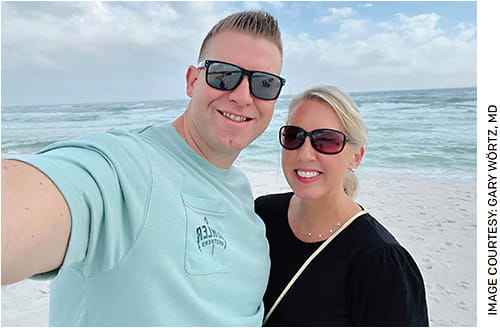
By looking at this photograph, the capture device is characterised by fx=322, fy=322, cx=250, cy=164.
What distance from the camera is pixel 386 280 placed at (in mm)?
1675

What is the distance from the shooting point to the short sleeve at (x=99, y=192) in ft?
3.14

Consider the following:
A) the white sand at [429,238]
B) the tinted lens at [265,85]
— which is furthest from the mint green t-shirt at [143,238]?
the white sand at [429,238]

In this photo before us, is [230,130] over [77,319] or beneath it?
over

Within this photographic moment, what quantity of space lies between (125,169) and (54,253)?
1.14ft

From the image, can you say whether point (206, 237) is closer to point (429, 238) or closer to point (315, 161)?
point (315, 161)

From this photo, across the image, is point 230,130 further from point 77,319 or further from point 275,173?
point 275,173

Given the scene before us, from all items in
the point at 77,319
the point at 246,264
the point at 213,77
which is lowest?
the point at 77,319

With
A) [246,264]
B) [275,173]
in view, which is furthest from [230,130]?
[275,173]

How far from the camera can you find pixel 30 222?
2.86ft

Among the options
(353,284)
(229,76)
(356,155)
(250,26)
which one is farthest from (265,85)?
(353,284)

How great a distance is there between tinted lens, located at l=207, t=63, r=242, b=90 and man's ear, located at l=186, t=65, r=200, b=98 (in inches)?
5.7

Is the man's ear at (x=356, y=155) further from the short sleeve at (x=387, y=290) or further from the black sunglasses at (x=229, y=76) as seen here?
the black sunglasses at (x=229, y=76)

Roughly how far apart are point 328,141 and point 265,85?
58 cm

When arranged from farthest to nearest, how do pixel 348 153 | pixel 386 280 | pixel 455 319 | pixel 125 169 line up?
pixel 455 319 → pixel 348 153 → pixel 386 280 → pixel 125 169
